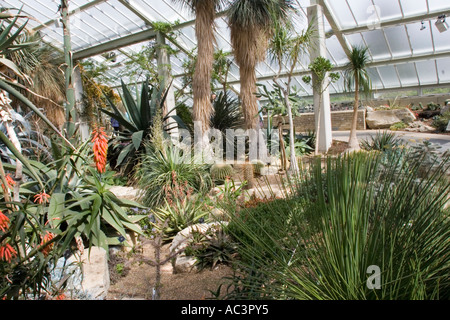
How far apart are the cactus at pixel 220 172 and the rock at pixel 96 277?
3.12m

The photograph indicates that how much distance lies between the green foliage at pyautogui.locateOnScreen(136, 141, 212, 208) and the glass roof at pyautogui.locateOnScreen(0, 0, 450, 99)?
3.87 metres

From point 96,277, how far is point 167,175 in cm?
252

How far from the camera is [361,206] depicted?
0.97 metres

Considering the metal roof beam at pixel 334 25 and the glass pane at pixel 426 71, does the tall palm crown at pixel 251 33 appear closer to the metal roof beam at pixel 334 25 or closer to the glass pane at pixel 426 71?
the metal roof beam at pixel 334 25

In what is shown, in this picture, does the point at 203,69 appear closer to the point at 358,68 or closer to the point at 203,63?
the point at 203,63

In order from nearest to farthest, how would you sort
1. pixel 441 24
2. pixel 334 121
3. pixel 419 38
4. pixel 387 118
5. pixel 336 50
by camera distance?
pixel 441 24
pixel 419 38
pixel 336 50
pixel 387 118
pixel 334 121

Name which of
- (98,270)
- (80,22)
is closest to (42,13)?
(80,22)

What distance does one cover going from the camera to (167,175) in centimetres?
514

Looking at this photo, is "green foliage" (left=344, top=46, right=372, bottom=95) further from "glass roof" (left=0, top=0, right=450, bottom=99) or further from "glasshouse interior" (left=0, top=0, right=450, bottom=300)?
"glass roof" (left=0, top=0, right=450, bottom=99)

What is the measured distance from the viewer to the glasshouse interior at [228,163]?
3.20ft

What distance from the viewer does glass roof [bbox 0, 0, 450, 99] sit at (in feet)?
29.0

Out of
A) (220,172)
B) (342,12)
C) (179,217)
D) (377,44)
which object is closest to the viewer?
(179,217)

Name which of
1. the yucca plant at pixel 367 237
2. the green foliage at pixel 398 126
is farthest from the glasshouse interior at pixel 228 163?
the green foliage at pixel 398 126

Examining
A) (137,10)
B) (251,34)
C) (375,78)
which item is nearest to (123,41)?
(137,10)
